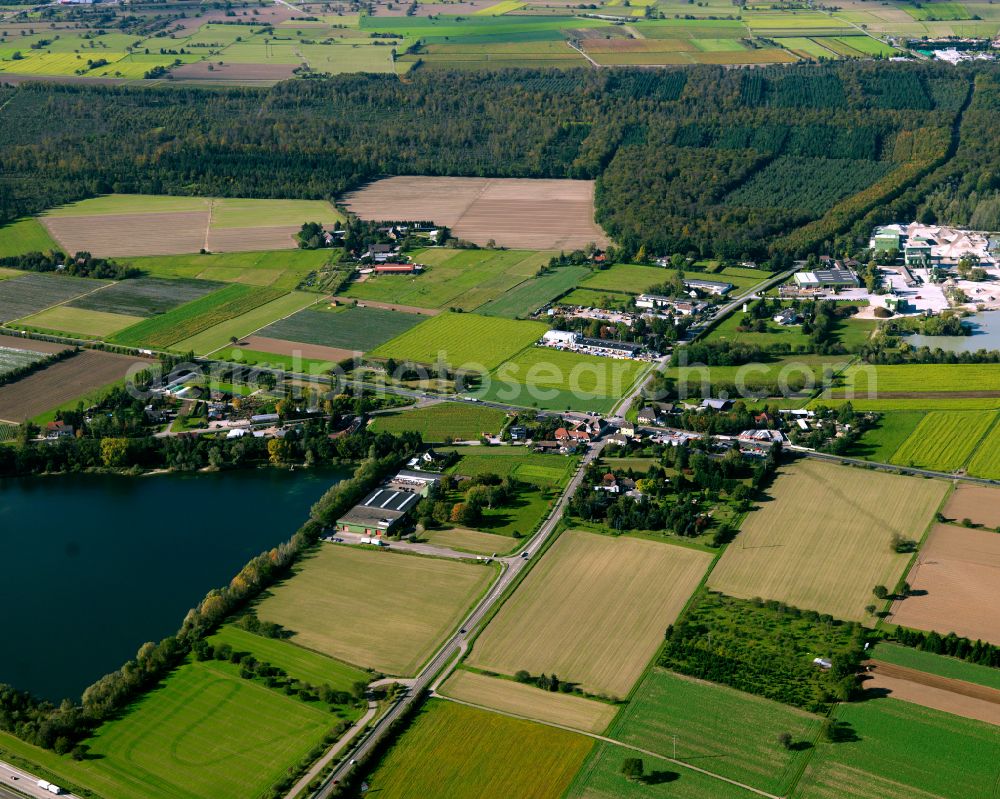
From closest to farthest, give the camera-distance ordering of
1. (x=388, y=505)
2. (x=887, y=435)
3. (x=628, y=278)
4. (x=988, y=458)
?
(x=388, y=505)
(x=988, y=458)
(x=887, y=435)
(x=628, y=278)

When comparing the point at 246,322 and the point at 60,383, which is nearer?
the point at 60,383

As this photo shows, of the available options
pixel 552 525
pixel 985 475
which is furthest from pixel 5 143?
pixel 985 475

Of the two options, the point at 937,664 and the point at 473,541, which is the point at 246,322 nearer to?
the point at 473,541

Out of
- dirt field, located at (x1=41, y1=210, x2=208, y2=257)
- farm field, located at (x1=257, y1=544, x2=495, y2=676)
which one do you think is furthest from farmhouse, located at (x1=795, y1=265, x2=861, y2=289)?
dirt field, located at (x1=41, y1=210, x2=208, y2=257)

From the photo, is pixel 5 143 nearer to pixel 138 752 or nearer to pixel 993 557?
pixel 138 752

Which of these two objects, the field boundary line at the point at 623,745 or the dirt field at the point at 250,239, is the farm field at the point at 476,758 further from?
the dirt field at the point at 250,239

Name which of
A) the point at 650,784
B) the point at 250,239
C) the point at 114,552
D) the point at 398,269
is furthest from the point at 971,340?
the point at 250,239

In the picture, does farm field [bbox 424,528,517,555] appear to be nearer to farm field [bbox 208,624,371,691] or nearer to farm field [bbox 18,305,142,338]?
farm field [bbox 208,624,371,691]

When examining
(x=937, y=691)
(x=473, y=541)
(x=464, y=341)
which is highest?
(x=464, y=341)
